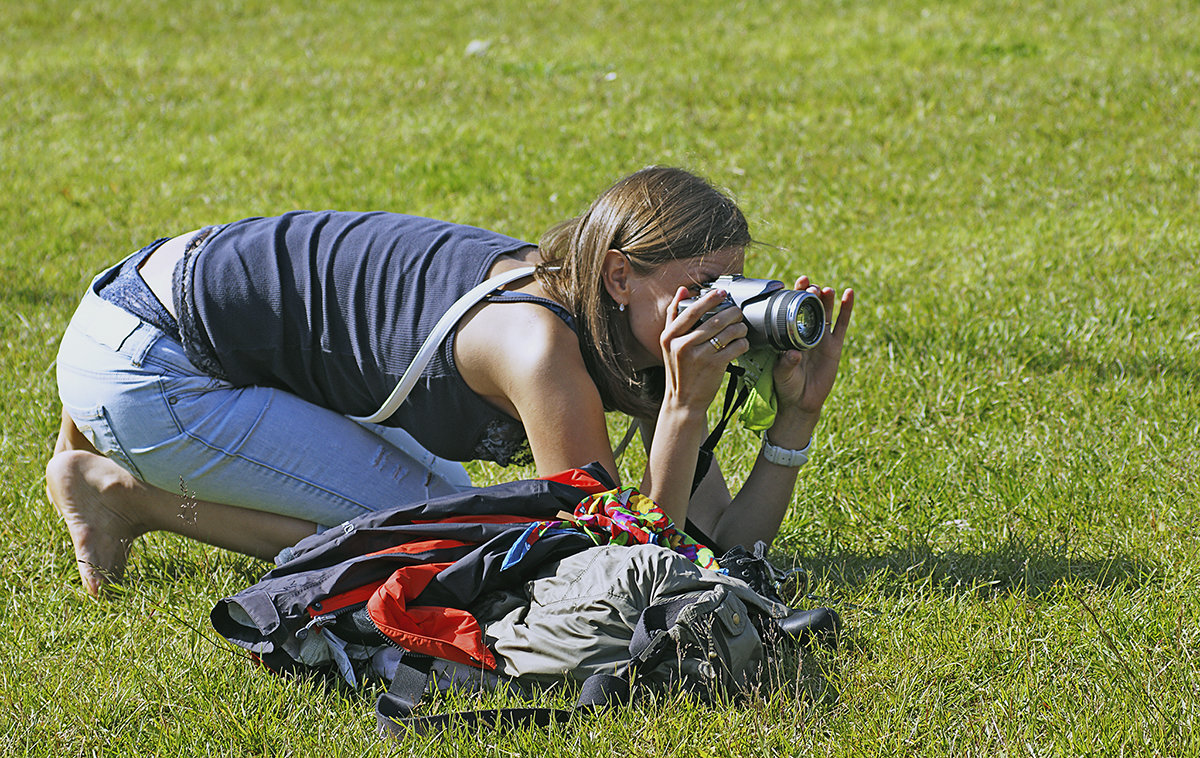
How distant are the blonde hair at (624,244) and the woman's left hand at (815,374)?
0.37 metres

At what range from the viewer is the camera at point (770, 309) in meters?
2.79

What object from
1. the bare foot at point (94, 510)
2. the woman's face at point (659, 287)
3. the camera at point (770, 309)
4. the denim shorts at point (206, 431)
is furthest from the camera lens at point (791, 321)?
the bare foot at point (94, 510)

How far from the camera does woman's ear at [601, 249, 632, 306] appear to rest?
2.84m

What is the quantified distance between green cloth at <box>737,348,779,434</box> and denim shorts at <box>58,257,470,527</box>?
3.34 ft

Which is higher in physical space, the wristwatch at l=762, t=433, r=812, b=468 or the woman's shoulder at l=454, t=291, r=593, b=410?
the woman's shoulder at l=454, t=291, r=593, b=410

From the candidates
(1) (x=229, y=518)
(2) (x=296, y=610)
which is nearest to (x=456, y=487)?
(1) (x=229, y=518)

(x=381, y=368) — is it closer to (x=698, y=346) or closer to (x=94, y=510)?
(x=698, y=346)

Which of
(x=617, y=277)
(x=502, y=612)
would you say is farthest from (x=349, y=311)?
(x=502, y=612)

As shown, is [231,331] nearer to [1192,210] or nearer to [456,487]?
[456,487]

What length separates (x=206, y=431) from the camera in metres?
3.16

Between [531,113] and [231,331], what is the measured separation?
6188 millimetres

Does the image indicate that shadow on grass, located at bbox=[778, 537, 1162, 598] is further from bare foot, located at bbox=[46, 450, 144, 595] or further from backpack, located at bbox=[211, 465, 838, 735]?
bare foot, located at bbox=[46, 450, 144, 595]

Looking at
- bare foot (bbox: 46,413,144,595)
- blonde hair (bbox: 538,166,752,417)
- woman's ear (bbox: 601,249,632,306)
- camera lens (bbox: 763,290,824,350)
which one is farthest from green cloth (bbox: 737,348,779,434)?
bare foot (bbox: 46,413,144,595)

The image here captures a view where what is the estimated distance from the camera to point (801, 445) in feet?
10.6
